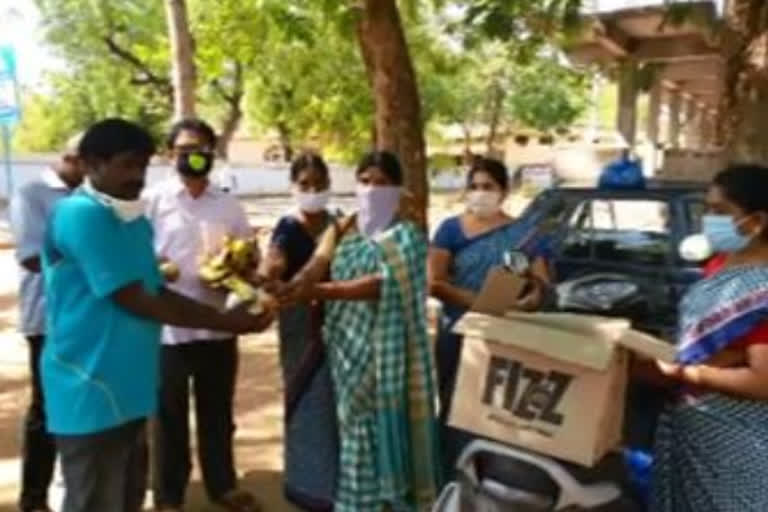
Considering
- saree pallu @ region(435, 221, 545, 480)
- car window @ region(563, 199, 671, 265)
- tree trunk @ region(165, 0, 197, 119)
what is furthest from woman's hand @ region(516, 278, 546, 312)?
tree trunk @ region(165, 0, 197, 119)

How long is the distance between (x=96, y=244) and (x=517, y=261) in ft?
4.94

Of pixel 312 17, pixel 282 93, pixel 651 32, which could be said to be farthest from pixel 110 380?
pixel 282 93

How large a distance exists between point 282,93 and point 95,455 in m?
28.8

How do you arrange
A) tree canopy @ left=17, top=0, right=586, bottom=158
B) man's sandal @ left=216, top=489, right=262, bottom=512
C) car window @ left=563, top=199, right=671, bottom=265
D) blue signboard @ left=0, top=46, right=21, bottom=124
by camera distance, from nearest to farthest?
man's sandal @ left=216, top=489, right=262, bottom=512 → car window @ left=563, top=199, right=671, bottom=265 → tree canopy @ left=17, top=0, right=586, bottom=158 → blue signboard @ left=0, top=46, right=21, bottom=124

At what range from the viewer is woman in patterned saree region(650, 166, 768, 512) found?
246 cm

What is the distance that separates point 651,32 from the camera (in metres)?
10.7

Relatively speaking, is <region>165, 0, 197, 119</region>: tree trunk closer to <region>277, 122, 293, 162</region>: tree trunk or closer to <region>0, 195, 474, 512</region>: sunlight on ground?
<region>0, 195, 474, 512</region>: sunlight on ground

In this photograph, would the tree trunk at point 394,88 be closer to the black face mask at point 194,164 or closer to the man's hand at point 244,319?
the black face mask at point 194,164

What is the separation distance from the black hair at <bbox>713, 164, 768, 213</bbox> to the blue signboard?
32.2 ft

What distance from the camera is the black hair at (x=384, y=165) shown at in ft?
11.9

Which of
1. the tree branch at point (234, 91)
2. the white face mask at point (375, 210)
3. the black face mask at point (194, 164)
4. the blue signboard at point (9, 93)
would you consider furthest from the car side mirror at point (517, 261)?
the tree branch at point (234, 91)

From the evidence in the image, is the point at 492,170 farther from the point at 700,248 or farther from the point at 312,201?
the point at 700,248

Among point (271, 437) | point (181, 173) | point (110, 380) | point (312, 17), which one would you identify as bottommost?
point (271, 437)

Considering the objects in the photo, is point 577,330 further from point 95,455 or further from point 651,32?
point 651,32
